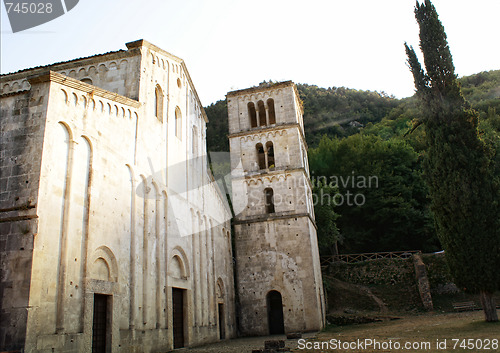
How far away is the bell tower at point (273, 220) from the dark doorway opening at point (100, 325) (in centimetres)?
A: 1122

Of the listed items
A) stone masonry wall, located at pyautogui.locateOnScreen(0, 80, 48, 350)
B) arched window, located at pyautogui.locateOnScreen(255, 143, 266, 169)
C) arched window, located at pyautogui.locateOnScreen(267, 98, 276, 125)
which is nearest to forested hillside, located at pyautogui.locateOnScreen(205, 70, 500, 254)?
arched window, located at pyautogui.locateOnScreen(255, 143, 266, 169)

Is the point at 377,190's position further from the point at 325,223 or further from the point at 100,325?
the point at 100,325

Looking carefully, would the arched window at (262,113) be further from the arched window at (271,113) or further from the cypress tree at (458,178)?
the cypress tree at (458,178)

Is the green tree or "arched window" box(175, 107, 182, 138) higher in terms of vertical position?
"arched window" box(175, 107, 182, 138)

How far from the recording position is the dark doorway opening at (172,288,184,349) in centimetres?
1462

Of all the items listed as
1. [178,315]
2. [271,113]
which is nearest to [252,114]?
[271,113]

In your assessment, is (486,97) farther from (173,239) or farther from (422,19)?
(173,239)

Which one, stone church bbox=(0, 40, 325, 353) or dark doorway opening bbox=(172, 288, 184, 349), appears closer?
stone church bbox=(0, 40, 325, 353)

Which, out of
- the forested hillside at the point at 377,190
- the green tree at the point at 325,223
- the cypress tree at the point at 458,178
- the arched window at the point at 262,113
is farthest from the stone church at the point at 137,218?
the forested hillside at the point at 377,190

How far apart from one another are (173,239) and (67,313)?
5.86m

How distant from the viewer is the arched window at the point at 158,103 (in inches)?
609

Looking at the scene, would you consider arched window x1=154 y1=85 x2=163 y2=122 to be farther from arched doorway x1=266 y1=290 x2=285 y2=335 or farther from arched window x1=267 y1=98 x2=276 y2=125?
arched doorway x1=266 y1=290 x2=285 y2=335

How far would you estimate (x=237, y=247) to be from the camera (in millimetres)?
Result: 22156

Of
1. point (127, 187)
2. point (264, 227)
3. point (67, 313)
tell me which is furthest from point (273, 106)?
point (67, 313)
